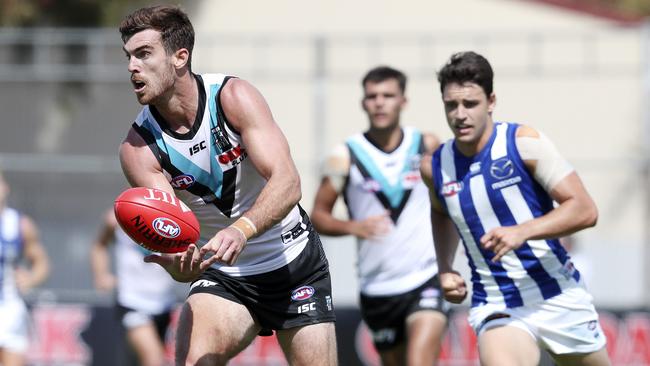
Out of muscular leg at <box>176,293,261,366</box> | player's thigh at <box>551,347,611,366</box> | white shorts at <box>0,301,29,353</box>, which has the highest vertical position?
muscular leg at <box>176,293,261,366</box>

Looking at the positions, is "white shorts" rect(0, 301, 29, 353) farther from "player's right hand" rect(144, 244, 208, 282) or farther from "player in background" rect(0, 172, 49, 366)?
"player's right hand" rect(144, 244, 208, 282)

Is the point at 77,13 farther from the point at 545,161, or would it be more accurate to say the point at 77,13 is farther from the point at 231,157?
the point at 545,161

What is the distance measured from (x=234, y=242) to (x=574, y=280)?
216 centimetres

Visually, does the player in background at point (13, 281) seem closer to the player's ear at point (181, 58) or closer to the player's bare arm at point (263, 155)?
the player's ear at point (181, 58)

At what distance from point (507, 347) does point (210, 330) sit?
147cm

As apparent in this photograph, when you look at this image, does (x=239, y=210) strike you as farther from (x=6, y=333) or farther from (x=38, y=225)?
(x=38, y=225)

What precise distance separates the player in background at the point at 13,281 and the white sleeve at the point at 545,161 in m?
5.04

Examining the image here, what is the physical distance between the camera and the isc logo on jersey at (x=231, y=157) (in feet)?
18.8

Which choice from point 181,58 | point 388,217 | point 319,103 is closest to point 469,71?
point 181,58

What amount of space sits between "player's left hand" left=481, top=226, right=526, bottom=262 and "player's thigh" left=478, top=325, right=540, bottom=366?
469 millimetres

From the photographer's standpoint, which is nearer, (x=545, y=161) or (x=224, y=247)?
(x=224, y=247)

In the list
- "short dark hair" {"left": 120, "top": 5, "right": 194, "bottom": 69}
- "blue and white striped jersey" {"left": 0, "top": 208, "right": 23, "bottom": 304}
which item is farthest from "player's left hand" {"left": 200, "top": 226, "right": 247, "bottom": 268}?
"blue and white striped jersey" {"left": 0, "top": 208, "right": 23, "bottom": 304}

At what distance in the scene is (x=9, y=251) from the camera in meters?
10.1

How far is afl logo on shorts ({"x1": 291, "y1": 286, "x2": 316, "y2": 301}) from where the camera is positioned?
19.6 ft
